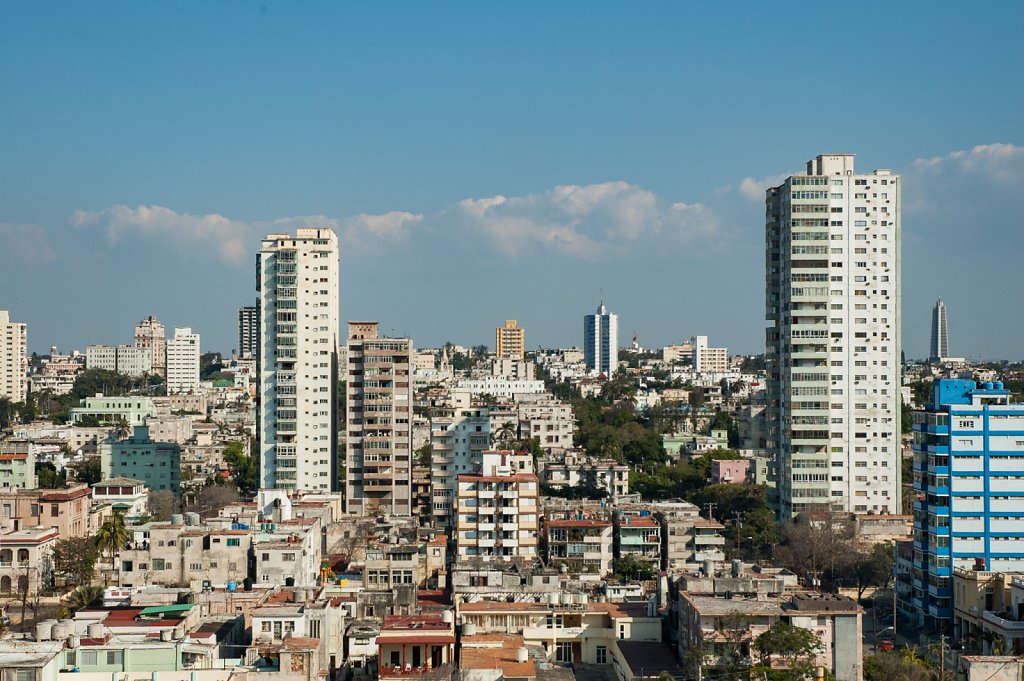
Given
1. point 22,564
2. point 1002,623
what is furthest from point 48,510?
point 1002,623

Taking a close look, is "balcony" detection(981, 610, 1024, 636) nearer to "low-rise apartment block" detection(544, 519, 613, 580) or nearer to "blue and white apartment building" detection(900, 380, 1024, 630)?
"blue and white apartment building" detection(900, 380, 1024, 630)

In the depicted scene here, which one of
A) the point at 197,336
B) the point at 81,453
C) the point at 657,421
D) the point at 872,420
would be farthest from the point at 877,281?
the point at 197,336

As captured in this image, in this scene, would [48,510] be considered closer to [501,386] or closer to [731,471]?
[731,471]

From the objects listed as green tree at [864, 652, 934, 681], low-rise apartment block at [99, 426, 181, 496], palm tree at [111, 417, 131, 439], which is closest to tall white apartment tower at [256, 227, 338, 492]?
low-rise apartment block at [99, 426, 181, 496]

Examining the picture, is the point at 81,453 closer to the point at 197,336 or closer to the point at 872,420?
the point at 872,420

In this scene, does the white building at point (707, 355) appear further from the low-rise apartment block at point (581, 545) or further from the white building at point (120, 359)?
the low-rise apartment block at point (581, 545)

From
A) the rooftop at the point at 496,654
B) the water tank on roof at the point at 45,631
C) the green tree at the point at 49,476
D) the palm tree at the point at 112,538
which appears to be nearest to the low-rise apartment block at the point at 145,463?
the green tree at the point at 49,476
